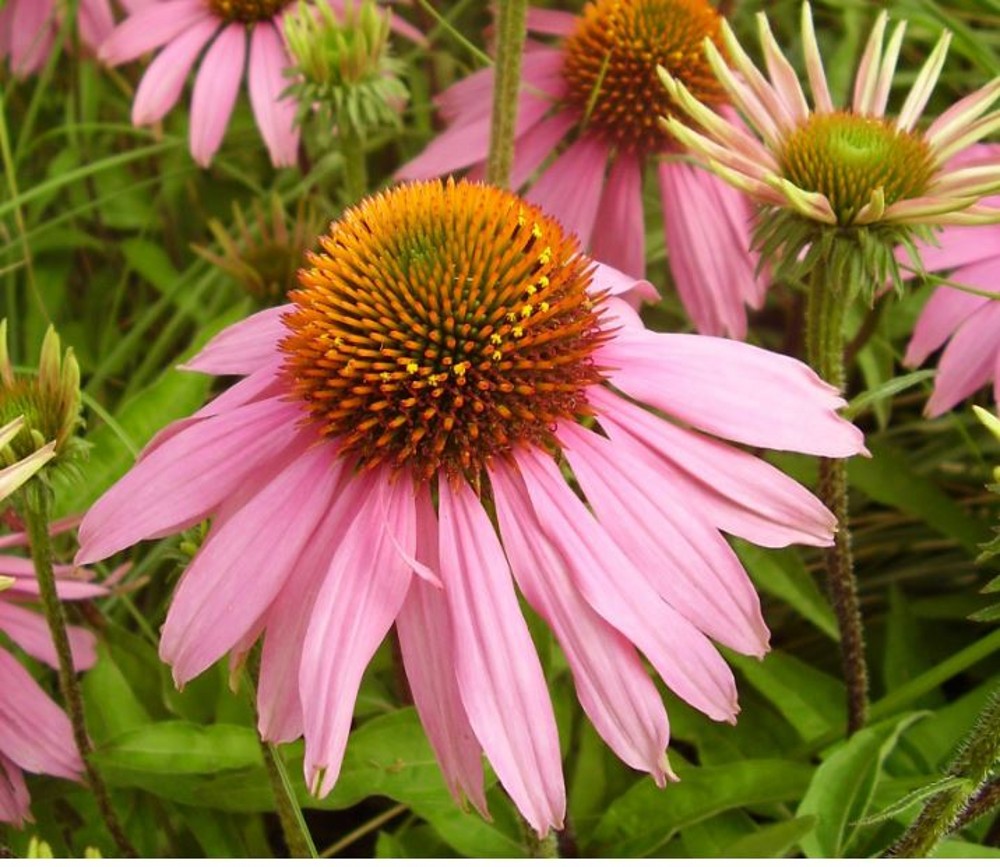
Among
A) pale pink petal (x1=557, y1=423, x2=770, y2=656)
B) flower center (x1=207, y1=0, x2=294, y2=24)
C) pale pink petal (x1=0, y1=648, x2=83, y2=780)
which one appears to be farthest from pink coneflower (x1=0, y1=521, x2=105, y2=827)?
flower center (x1=207, y1=0, x2=294, y2=24)

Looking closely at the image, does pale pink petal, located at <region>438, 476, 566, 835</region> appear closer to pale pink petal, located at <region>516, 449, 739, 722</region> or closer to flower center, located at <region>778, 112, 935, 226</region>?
pale pink petal, located at <region>516, 449, 739, 722</region>

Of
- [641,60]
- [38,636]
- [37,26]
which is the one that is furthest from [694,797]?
[37,26]

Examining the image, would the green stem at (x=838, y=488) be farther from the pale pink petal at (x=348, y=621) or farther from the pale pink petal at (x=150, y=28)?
the pale pink petal at (x=150, y=28)

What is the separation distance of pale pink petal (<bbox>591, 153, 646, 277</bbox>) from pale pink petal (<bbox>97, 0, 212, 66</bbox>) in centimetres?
42

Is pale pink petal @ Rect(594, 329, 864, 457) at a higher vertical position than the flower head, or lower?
lower

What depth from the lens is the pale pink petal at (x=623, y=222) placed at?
3.28ft

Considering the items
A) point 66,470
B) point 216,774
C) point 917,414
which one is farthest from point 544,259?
point 917,414

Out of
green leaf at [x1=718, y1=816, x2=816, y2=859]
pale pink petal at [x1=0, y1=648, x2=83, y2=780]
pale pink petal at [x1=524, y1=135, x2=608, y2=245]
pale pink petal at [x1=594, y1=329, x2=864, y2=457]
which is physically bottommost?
pale pink petal at [x1=0, y1=648, x2=83, y2=780]

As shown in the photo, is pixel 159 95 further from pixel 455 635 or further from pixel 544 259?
pixel 455 635

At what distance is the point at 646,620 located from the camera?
21.6 inches

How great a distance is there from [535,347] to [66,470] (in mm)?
263

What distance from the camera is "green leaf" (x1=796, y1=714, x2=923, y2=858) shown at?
71 centimetres

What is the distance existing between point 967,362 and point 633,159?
329 millimetres

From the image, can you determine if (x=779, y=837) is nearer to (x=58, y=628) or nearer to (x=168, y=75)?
(x=58, y=628)
